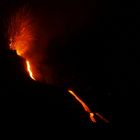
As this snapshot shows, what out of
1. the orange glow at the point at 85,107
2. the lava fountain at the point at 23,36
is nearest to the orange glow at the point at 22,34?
the lava fountain at the point at 23,36

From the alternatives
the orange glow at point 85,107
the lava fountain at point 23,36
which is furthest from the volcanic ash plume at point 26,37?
the orange glow at point 85,107

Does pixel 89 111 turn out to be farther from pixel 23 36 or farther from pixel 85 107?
pixel 23 36

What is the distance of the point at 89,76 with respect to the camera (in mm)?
3213

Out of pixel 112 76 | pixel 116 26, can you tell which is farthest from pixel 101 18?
pixel 112 76

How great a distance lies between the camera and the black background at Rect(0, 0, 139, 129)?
9.23ft

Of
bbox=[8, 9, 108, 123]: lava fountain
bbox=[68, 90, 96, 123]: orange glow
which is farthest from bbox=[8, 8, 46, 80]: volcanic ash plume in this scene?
bbox=[68, 90, 96, 123]: orange glow

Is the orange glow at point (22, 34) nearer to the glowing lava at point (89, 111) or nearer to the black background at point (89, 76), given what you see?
the black background at point (89, 76)

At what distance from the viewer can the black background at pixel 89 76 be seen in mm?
2814

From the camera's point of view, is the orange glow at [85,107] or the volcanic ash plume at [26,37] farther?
the volcanic ash plume at [26,37]

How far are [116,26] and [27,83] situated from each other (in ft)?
3.83

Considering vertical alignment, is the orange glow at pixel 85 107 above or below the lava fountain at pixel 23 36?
below

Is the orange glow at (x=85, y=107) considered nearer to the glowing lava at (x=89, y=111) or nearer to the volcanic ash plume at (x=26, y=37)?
the glowing lava at (x=89, y=111)

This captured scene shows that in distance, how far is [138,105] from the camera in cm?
312

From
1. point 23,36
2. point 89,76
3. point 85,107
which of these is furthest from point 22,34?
point 85,107
